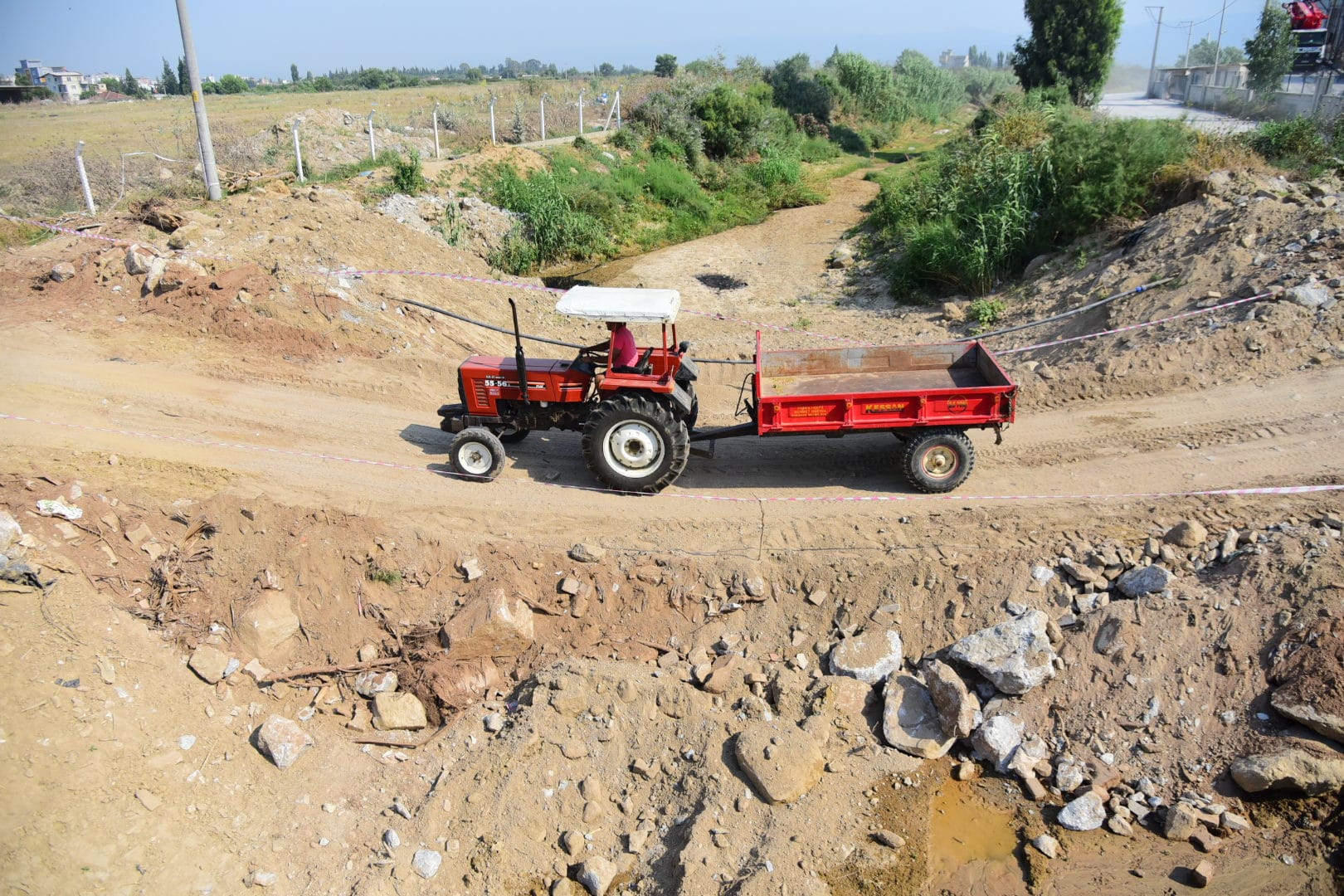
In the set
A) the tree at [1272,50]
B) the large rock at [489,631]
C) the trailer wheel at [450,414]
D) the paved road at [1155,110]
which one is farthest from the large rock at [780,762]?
the tree at [1272,50]

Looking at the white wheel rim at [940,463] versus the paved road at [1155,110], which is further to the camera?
the paved road at [1155,110]

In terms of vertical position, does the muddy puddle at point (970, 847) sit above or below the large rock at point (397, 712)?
below

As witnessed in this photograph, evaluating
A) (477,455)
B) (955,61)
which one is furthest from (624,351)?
(955,61)

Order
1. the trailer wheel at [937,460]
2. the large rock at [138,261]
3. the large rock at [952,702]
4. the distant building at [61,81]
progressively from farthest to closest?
the distant building at [61,81] < the large rock at [138,261] < the trailer wheel at [937,460] < the large rock at [952,702]

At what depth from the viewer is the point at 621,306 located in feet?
27.7

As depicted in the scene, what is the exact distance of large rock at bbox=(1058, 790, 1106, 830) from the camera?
6.00m

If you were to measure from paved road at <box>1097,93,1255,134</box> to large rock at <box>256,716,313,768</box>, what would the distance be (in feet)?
65.1

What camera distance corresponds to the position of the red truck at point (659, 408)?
8.59m

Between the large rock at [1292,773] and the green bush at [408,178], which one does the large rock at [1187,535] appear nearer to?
the large rock at [1292,773]

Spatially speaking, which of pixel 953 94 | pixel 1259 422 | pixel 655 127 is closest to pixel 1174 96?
pixel 953 94

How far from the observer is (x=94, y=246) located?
527 inches

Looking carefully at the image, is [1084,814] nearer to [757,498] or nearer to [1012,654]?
[1012,654]

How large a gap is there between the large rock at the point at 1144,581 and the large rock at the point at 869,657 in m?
1.95

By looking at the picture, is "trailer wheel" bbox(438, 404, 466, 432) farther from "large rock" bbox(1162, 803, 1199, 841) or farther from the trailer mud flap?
"large rock" bbox(1162, 803, 1199, 841)
